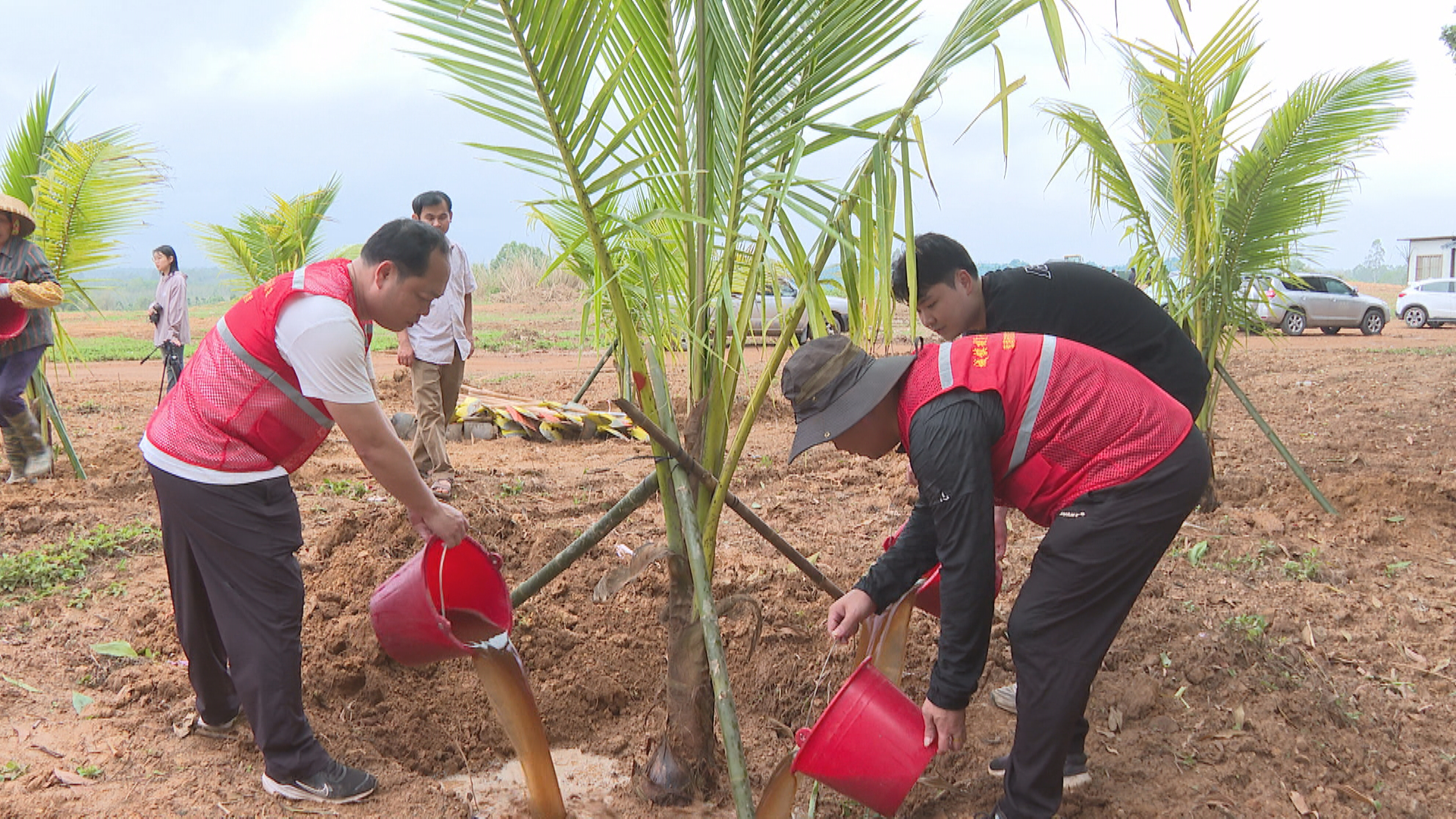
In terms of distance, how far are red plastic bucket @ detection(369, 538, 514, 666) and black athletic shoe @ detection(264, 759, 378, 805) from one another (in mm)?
415

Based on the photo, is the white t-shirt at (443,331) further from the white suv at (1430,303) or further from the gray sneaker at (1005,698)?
the white suv at (1430,303)

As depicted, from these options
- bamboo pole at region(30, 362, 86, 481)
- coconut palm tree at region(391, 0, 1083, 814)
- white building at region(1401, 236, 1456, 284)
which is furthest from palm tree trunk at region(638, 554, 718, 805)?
white building at region(1401, 236, 1456, 284)

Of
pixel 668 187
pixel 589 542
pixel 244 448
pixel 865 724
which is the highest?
pixel 668 187

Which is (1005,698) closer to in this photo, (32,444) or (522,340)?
(32,444)

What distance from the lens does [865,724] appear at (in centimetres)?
212

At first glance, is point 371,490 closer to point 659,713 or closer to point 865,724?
point 659,713

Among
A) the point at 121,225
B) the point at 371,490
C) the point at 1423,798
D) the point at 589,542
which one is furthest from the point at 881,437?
the point at 121,225

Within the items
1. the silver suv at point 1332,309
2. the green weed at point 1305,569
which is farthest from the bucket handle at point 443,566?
the silver suv at point 1332,309

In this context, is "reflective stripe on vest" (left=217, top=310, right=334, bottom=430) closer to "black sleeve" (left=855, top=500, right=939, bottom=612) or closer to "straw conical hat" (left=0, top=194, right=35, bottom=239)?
"black sleeve" (left=855, top=500, right=939, bottom=612)

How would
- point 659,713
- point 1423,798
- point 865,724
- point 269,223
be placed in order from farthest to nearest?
1. point 269,223
2. point 659,713
3. point 1423,798
4. point 865,724

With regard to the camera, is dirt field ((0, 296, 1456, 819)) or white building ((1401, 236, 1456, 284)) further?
white building ((1401, 236, 1456, 284))

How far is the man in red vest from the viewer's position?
2.29 m

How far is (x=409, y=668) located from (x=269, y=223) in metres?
8.08

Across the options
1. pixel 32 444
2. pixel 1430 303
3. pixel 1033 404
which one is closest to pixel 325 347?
pixel 1033 404
